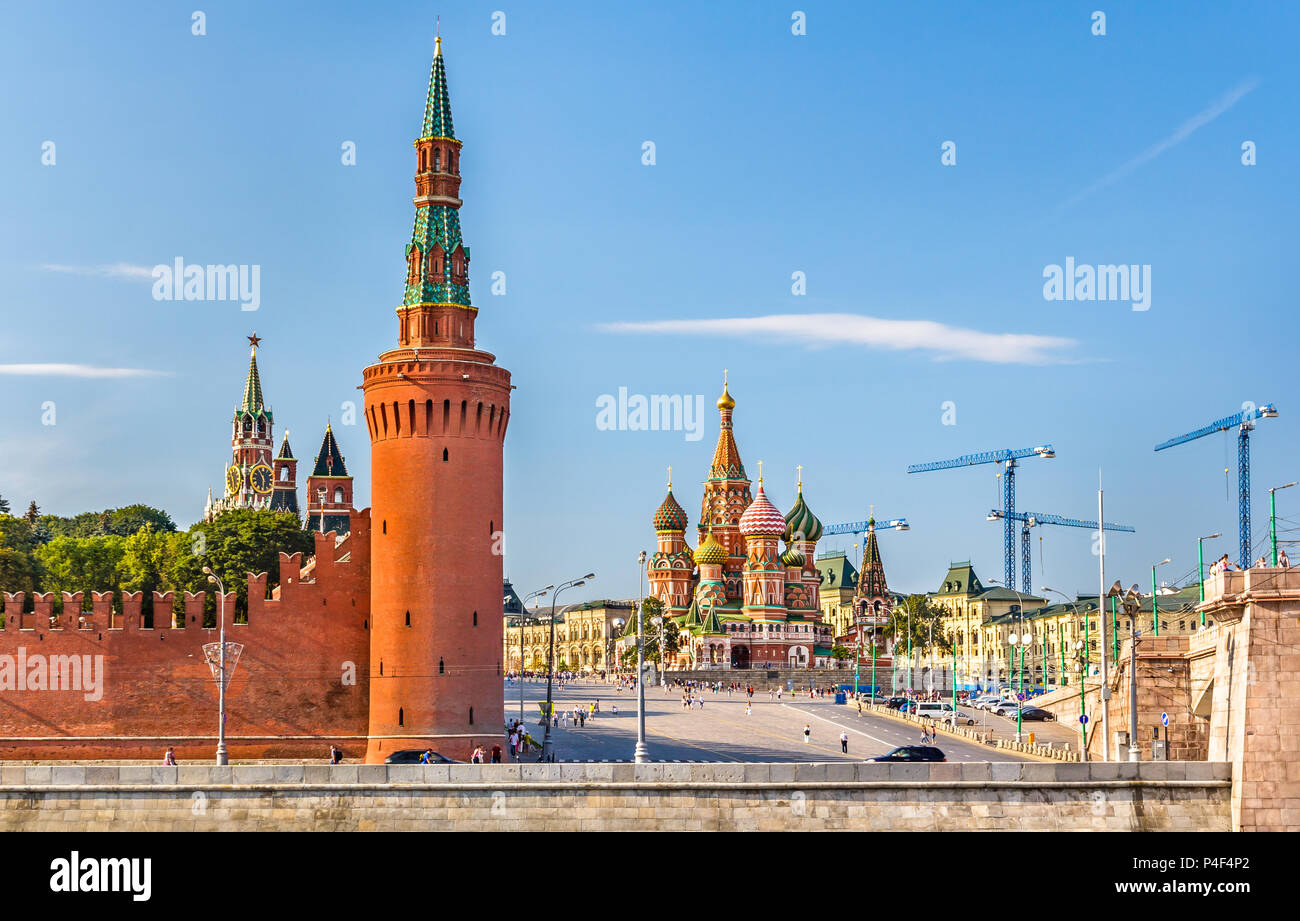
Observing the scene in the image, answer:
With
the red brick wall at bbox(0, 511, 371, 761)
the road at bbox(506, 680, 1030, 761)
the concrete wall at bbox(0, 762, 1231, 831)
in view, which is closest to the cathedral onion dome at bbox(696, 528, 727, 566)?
the road at bbox(506, 680, 1030, 761)

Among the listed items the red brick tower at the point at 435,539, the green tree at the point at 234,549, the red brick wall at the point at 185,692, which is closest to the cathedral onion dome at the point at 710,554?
the green tree at the point at 234,549

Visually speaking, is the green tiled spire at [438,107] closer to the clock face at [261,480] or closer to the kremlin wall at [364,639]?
the kremlin wall at [364,639]

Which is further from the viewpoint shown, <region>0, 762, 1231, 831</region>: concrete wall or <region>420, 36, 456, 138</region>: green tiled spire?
<region>420, 36, 456, 138</region>: green tiled spire

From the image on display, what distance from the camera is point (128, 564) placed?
97.9 meters

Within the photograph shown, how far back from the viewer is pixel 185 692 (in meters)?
62.3

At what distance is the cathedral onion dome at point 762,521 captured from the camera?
16512cm

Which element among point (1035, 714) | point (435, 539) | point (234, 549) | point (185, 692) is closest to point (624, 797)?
point (435, 539)

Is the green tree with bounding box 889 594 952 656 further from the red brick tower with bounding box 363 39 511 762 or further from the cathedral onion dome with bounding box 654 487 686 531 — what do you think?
the red brick tower with bounding box 363 39 511 762

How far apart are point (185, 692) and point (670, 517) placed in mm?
119864

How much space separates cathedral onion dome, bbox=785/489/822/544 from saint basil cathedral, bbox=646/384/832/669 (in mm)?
121

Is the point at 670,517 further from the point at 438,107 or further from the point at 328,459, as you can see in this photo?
the point at 438,107

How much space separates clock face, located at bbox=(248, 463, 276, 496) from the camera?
181 m
